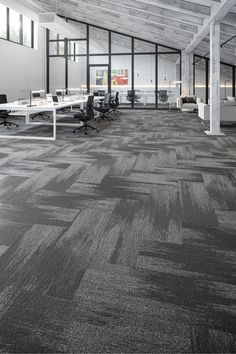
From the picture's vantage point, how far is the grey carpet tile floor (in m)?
1.54

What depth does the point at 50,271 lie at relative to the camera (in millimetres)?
2084

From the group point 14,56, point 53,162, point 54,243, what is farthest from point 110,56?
point 54,243

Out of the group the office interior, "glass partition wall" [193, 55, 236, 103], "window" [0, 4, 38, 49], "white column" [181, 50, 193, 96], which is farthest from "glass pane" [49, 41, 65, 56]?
the office interior

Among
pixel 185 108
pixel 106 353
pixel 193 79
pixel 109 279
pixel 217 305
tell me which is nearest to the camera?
pixel 106 353

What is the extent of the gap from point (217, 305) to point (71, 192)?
2.19m

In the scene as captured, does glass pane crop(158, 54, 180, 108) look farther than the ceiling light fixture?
Yes

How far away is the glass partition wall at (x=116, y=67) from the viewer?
17266mm

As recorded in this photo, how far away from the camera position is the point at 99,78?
17.8 metres

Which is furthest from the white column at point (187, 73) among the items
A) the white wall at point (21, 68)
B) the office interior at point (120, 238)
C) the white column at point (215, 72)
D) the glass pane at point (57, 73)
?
the white column at point (215, 72)

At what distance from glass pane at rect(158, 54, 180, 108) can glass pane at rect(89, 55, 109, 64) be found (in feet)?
8.56

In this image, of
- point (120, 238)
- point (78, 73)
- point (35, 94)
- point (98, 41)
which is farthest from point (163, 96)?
point (120, 238)

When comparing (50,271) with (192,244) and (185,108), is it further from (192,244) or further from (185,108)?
(185,108)

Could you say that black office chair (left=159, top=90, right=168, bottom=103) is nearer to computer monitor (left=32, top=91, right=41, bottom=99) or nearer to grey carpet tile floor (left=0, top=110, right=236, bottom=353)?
computer monitor (left=32, top=91, right=41, bottom=99)

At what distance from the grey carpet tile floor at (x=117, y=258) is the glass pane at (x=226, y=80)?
13969mm
